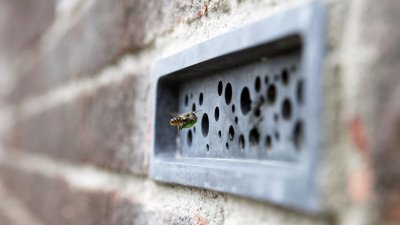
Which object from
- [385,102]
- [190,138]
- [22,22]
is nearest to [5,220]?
[22,22]

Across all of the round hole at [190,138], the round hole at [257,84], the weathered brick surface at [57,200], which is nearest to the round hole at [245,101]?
the round hole at [257,84]

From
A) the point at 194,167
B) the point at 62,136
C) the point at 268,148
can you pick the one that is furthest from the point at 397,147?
the point at 62,136

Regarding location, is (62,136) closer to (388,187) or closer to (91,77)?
(91,77)

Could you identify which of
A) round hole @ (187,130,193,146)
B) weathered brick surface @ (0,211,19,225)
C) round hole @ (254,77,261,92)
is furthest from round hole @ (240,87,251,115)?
weathered brick surface @ (0,211,19,225)

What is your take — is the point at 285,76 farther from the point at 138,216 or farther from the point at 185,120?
the point at 138,216

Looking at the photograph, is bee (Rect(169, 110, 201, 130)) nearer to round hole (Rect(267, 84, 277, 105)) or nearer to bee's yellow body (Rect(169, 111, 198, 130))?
bee's yellow body (Rect(169, 111, 198, 130))
